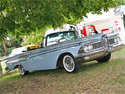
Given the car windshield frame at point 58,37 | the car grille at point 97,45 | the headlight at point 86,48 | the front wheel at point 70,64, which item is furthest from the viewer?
the car windshield frame at point 58,37

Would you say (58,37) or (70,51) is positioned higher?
(58,37)

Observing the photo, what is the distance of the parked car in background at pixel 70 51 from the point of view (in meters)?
5.39

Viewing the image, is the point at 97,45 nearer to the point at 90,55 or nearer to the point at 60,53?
the point at 90,55

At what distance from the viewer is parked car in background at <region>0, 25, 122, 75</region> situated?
5.39m

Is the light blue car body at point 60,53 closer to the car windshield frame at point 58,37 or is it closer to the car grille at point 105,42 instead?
the car grille at point 105,42

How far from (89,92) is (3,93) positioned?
113 inches

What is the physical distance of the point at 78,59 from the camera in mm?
5398

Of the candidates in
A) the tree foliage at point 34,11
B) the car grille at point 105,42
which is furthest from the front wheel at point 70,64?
the tree foliage at point 34,11

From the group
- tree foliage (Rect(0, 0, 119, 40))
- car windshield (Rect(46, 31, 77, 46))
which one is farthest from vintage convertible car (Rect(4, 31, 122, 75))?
tree foliage (Rect(0, 0, 119, 40))

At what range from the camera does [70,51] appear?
218 inches

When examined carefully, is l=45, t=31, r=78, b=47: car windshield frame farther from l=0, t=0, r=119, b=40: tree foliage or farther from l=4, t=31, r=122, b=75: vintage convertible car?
l=0, t=0, r=119, b=40: tree foliage

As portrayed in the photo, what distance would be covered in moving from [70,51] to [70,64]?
1.80 ft

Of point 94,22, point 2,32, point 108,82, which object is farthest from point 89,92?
point 94,22

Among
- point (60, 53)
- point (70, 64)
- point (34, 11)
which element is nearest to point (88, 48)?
point (70, 64)
